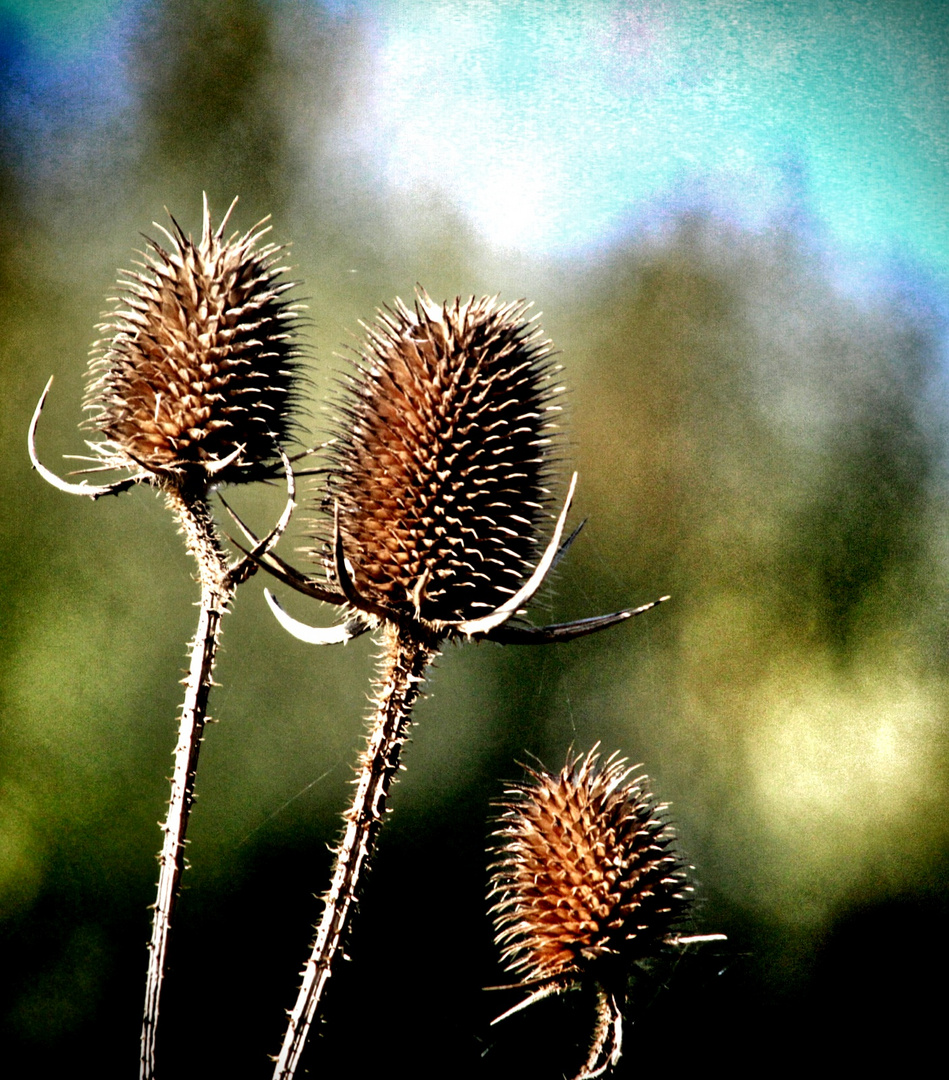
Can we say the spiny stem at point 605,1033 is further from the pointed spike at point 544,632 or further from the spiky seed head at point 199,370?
the spiky seed head at point 199,370

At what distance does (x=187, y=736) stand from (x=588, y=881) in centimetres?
74

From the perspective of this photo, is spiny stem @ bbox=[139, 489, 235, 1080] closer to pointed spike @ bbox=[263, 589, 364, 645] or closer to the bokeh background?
pointed spike @ bbox=[263, 589, 364, 645]

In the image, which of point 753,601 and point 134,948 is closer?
point 134,948

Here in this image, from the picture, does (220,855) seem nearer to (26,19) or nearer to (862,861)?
(862,861)

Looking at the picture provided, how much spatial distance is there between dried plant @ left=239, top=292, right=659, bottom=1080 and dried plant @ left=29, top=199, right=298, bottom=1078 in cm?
16

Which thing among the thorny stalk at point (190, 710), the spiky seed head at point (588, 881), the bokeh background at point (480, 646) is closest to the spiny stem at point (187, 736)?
the thorny stalk at point (190, 710)

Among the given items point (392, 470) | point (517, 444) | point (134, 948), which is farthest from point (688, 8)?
point (134, 948)

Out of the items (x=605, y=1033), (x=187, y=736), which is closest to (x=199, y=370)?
(x=187, y=736)

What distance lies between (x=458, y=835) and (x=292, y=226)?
2.53 m

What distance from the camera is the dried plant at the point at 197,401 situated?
62.8 inches

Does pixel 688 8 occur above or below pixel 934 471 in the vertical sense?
above

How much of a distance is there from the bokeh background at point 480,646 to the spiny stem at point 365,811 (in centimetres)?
155

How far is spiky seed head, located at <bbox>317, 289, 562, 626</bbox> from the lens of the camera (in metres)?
1.69

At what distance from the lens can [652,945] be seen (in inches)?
61.8
